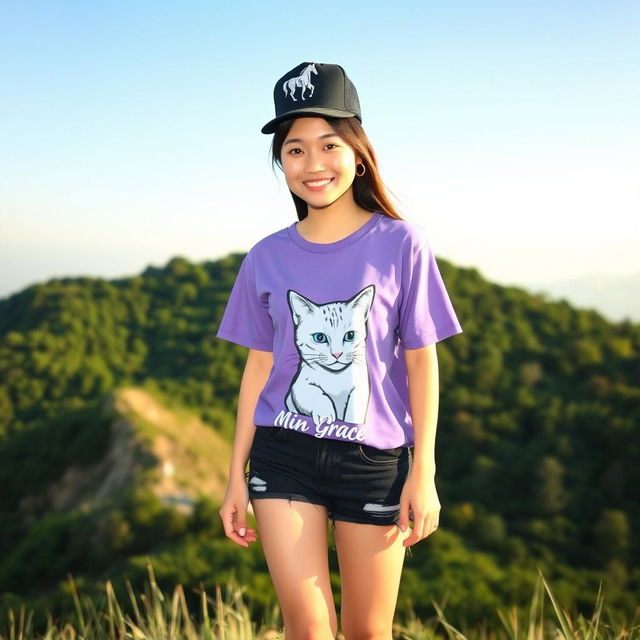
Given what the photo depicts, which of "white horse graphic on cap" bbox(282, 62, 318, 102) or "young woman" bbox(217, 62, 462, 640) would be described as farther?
"white horse graphic on cap" bbox(282, 62, 318, 102)

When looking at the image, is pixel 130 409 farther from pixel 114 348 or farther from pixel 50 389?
pixel 114 348

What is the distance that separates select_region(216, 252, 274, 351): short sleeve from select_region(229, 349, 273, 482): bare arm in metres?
0.04

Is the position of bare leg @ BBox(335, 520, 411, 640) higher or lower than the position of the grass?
higher

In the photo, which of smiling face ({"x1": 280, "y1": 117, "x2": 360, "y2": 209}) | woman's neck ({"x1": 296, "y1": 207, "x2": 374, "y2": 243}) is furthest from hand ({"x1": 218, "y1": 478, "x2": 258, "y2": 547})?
smiling face ({"x1": 280, "y1": 117, "x2": 360, "y2": 209})

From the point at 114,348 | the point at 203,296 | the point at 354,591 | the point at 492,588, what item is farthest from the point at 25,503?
the point at 354,591

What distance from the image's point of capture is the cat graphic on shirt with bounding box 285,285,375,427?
1962mm

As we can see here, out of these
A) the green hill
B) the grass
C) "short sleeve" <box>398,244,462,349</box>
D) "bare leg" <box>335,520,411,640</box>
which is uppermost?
"short sleeve" <box>398,244,462,349</box>

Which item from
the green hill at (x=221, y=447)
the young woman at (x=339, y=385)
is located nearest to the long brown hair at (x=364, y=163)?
the young woman at (x=339, y=385)

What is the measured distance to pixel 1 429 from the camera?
2026 inches

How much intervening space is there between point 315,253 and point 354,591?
95cm

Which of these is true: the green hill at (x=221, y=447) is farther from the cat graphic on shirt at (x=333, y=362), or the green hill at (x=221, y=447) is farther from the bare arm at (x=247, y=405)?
the cat graphic on shirt at (x=333, y=362)

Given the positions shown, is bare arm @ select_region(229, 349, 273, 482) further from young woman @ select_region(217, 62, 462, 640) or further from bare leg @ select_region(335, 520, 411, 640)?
bare leg @ select_region(335, 520, 411, 640)

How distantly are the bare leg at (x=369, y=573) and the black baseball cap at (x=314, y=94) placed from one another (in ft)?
3.75

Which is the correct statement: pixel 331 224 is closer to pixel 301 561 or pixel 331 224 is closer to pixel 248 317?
pixel 248 317
